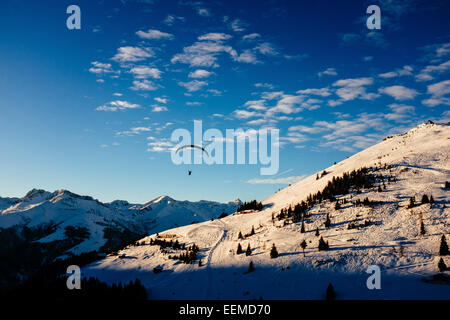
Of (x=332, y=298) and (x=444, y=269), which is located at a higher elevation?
(x=444, y=269)

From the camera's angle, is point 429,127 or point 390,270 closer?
point 390,270

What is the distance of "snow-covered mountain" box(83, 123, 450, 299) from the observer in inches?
1634

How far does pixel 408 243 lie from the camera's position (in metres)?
49.1

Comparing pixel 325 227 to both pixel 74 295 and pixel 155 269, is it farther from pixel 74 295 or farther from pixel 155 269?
pixel 74 295

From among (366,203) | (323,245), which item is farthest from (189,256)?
(366,203)

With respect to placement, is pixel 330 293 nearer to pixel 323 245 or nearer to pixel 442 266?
pixel 442 266

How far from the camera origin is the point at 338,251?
51719 millimetres

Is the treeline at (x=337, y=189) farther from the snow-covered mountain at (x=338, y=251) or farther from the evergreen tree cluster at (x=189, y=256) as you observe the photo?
the evergreen tree cluster at (x=189, y=256)

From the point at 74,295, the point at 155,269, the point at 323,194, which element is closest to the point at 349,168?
the point at 323,194

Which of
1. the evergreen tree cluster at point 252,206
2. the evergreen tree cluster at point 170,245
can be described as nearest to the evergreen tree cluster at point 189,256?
the evergreen tree cluster at point 170,245

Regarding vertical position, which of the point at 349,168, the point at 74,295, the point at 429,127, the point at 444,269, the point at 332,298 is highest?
the point at 429,127

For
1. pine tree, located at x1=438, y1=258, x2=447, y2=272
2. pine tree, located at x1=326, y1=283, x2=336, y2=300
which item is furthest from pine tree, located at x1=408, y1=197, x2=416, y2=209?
pine tree, located at x1=326, y1=283, x2=336, y2=300
